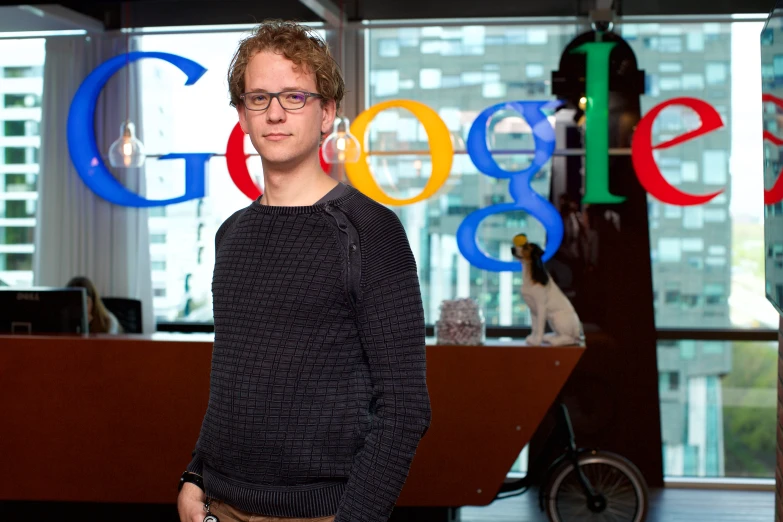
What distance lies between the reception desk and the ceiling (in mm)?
2802

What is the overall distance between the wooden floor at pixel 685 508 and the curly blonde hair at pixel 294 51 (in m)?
3.96

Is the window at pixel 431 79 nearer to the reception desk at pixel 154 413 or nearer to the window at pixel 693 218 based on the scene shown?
the window at pixel 693 218

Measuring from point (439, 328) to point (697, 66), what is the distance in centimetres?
293

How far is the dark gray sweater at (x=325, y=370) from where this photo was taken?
142 cm

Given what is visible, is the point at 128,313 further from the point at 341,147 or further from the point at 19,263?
the point at 341,147

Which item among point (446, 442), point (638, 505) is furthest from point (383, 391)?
point (638, 505)

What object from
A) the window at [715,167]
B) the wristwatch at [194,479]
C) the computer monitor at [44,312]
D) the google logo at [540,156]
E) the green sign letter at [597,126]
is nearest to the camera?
the wristwatch at [194,479]

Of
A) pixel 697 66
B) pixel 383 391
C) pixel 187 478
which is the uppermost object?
pixel 697 66

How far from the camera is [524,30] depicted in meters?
6.29

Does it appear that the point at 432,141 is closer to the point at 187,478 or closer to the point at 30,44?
the point at 30,44

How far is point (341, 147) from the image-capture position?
4957 millimetres

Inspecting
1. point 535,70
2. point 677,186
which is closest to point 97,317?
point 535,70

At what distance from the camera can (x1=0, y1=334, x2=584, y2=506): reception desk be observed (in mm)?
4285

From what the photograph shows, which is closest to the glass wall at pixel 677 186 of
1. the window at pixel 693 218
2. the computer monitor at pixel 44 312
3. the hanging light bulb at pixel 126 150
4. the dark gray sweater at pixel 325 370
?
the window at pixel 693 218
